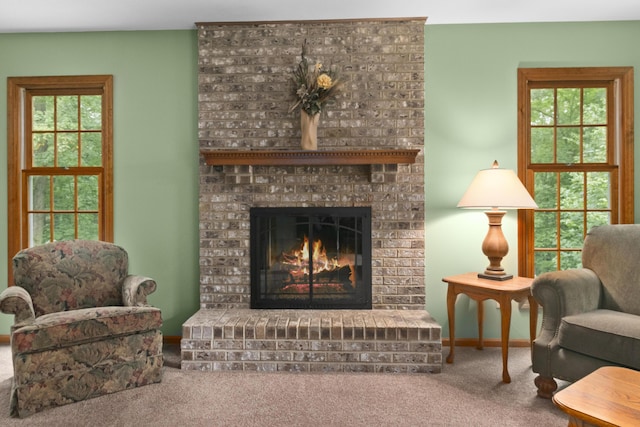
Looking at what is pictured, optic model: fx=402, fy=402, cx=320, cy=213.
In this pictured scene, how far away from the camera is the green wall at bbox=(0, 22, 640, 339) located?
3191mm

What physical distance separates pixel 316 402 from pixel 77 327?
4.68 ft

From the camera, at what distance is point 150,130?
3291 millimetres

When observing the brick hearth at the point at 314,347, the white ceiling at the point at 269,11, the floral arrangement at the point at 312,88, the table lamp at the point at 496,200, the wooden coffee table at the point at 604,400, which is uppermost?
the white ceiling at the point at 269,11

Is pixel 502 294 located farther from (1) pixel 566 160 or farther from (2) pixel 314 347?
(1) pixel 566 160

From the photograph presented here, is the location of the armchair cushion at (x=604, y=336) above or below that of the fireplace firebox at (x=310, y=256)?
below

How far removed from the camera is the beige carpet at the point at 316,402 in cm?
208

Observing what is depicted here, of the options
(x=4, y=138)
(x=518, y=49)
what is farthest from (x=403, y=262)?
(x=4, y=138)

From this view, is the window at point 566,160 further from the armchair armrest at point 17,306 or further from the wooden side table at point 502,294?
the armchair armrest at point 17,306

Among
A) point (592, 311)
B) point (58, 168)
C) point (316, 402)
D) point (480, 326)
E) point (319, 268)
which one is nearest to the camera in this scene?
point (316, 402)

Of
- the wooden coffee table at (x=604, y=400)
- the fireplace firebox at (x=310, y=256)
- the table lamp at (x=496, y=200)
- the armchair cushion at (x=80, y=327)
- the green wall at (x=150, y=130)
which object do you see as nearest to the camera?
the wooden coffee table at (x=604, y=400)

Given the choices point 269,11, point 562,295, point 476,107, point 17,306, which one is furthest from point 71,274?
point 476,107

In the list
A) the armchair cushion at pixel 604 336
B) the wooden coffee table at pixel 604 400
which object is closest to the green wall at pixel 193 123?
the armchair cushion at pixel 604 336

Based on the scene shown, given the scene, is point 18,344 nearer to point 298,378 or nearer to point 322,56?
point 298,378

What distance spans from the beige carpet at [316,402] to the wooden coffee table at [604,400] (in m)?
0.62
